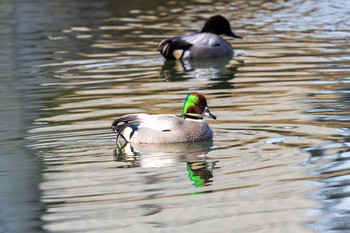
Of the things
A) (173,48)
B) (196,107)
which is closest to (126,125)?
(196,107)

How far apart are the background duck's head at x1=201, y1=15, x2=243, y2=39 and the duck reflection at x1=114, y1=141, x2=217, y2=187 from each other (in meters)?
9.17

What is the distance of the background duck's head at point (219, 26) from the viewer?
20.6m

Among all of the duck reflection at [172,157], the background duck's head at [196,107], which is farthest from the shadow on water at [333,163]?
the background duck's head at [196,107]

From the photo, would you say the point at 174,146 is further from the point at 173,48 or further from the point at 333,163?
the point at 173,48

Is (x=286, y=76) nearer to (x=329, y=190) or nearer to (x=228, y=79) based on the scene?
(x=228, y=79)

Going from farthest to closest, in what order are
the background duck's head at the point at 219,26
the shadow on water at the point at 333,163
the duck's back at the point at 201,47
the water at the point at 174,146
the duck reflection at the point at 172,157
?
the background duck's head at the point at 219,26 → the duck's back at the point at 201,47 → the duck reflection at the point at 172,157 → the water at the point at 174,146 → the shadow on water at the point at 333,163

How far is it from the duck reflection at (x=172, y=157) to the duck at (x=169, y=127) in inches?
2.3

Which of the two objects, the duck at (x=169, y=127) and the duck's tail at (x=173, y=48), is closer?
the duck at (x=169, y=127)

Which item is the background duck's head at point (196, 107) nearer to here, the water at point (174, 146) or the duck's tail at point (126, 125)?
the water at point (174, 146)

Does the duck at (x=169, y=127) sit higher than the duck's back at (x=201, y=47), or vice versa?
the duck at (x=169, y=127)

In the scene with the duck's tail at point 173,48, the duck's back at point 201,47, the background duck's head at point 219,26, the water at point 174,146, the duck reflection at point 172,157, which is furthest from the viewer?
the background duck's head at point 219,26

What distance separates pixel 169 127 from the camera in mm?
11383

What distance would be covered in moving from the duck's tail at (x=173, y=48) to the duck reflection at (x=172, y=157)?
7461mm

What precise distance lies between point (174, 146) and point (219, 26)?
Result: 376 inches
